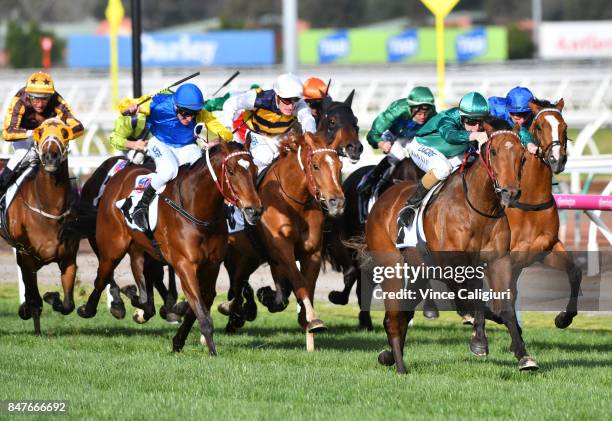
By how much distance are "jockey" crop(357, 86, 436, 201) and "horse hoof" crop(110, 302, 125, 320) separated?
225cm

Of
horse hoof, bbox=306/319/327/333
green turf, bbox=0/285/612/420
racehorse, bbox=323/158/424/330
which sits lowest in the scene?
green turf, bbox=0/285/612/420

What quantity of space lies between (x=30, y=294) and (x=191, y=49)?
1940 inches

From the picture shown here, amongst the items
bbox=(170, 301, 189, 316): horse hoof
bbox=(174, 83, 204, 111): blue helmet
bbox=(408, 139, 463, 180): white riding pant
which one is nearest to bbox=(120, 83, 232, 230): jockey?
bbox=(174, 83, 204, 111): blue helmet

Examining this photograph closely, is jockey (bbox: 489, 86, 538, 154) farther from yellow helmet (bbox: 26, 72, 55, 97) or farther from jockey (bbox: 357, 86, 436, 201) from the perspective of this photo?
yellow helmet (bbox: 26, 72, 55, 97)

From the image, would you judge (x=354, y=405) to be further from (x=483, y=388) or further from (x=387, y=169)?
(x=387, y=169)

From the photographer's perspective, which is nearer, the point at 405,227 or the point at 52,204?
the point at 405,227

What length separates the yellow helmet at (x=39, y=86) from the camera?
10.5 metres

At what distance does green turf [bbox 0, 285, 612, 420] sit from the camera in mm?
6863

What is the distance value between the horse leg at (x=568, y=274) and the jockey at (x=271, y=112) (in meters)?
2.03

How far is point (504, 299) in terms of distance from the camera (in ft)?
25.7

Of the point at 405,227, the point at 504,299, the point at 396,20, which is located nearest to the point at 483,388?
the point at 504,299

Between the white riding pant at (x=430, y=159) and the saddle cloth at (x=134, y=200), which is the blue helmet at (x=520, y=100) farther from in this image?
the saddle cloth at (x=134, y=200)

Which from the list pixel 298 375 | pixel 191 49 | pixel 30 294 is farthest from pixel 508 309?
pixel 191 49

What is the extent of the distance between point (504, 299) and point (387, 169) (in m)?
3.27
